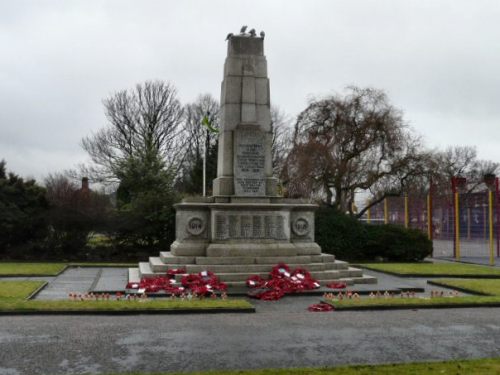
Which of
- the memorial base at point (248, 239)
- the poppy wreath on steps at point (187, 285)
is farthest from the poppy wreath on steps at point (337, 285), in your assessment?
the poppy wreath on steps at point (187, 285)

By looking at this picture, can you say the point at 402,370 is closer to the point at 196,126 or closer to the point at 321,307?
the point at 321,307

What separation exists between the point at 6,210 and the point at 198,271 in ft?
39.5

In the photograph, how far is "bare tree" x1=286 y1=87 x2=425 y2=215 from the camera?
94.6ft

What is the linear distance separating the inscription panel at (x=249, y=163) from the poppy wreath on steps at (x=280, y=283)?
2583mm

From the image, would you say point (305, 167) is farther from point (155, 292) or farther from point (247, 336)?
point (247, 336)

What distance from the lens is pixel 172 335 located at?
782 centimetres

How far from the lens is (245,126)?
15305mm

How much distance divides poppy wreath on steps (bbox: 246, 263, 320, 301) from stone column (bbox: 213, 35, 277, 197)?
270 centimetres

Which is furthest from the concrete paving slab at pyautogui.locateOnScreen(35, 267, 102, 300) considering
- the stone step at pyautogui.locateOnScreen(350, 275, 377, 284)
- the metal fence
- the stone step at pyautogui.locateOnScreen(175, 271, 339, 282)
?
the metal fence

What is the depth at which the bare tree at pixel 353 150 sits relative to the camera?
94.6 feet

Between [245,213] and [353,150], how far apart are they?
635 inches

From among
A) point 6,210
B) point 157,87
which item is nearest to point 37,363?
point 6,210

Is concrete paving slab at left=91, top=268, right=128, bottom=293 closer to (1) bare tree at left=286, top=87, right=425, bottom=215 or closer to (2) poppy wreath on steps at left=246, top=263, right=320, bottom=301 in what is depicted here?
(2) poppy wreath on steps at left=246, top=263, right=320, bottom=301

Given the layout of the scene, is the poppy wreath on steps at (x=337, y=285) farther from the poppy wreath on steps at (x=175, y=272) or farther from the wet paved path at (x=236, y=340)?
the poppy wreath on steps at (x=175, y=272)
